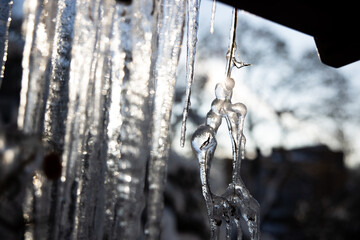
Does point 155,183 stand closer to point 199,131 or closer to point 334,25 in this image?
point 199,131

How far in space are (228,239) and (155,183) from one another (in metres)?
0.50

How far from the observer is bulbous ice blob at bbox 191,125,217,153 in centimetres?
190

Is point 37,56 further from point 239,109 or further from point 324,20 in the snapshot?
point 324,20

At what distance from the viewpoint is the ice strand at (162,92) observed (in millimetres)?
1802

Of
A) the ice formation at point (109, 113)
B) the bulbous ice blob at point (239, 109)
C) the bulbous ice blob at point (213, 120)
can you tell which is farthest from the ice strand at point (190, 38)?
the bulbous ice blob at point (239, 109)

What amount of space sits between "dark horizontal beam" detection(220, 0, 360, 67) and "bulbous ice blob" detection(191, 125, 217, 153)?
2.13ft

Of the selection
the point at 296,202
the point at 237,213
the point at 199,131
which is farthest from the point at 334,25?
the point at 296,202

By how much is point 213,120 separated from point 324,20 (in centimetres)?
76

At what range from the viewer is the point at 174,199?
22.5ft

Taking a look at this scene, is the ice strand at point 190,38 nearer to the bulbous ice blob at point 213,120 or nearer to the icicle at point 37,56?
the bulbous ice blob at point 213,120

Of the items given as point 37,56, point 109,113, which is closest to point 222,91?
point 109,113

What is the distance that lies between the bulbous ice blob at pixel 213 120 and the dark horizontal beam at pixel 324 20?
0.61 m

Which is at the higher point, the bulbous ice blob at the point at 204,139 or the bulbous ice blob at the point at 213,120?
the bulbous ice blob at the point at 213,120

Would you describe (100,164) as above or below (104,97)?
below
